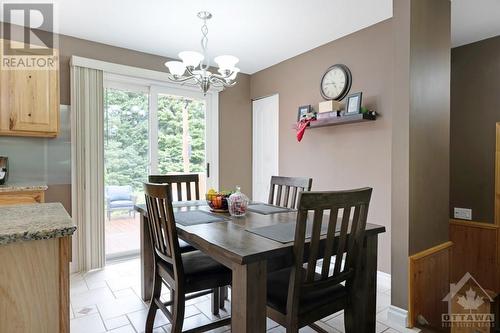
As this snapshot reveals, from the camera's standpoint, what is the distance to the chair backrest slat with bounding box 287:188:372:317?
1351 millimetres

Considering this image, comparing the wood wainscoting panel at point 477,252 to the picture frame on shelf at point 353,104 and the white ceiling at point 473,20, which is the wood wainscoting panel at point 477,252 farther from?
the white ceiling at point 473,20

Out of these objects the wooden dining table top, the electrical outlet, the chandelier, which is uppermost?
the chandelier

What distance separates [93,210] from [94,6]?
79.1 inches

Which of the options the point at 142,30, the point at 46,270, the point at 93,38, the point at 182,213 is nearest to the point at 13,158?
the point at 93,38

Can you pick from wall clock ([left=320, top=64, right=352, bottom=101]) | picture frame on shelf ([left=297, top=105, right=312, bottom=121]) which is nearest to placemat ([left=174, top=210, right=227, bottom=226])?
picture frame on shelf ([left=297, top=105, right=312, bottom=121])

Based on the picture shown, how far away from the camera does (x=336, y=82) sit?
3.27 m

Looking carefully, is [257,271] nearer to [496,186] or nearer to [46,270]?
[46,270]

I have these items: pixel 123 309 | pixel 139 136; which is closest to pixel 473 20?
pixel 139 136

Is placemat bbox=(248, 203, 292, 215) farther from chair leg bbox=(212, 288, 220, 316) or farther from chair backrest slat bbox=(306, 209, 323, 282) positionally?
chair backrest slat bbox=(306, 209, 323, 282)

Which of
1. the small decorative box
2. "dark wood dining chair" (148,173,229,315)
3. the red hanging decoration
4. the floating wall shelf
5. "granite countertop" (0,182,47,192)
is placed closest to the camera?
"dark wood dining chair" (148,173,229,315)

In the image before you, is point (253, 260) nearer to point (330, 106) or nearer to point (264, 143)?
point (330, 106)

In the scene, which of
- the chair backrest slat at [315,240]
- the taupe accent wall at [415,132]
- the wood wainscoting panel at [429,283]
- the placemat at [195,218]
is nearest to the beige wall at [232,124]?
the placemat at [195,218]

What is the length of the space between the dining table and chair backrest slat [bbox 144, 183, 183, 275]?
8 cm

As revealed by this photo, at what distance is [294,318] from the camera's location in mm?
1406
